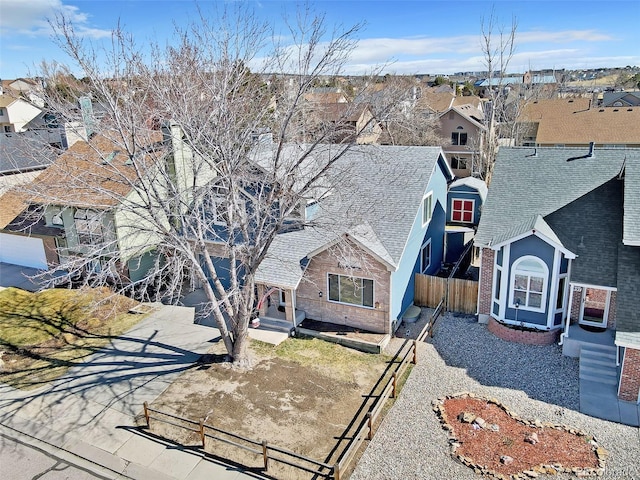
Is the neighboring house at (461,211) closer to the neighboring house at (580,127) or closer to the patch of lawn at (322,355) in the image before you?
the patch of lawn at (322,355)

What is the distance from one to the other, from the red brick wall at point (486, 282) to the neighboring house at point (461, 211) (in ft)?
20.9

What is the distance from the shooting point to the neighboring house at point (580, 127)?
1633 inches

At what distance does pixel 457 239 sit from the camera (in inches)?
979

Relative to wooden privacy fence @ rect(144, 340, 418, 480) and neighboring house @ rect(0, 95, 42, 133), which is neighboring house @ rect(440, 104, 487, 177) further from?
neighboring house @ rect(0, 95, 42, 133)

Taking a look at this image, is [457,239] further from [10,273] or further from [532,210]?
[10,273]

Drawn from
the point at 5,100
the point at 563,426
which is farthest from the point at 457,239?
the point at 5,100

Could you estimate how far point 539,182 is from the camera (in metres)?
18.9

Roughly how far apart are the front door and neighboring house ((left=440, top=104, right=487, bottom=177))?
27496 millimetres

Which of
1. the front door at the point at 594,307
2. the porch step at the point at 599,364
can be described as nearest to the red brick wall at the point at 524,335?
the front door at the point at 594,307

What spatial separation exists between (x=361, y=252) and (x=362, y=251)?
55 mm

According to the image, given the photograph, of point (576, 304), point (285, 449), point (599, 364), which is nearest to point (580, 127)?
point (576, 304)

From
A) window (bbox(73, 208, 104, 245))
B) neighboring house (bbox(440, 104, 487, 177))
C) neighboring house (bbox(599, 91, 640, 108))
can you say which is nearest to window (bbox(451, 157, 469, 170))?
neighboring house (bbox(440, 104, 487, 177))

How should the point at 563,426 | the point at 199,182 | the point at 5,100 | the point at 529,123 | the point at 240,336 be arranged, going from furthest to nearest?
1. the point at 5,100
2. the point at 529,123
3. the point at 199,182
4. the point at 240,336
5. the point at 563,426

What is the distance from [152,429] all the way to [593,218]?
16331 millimetres
